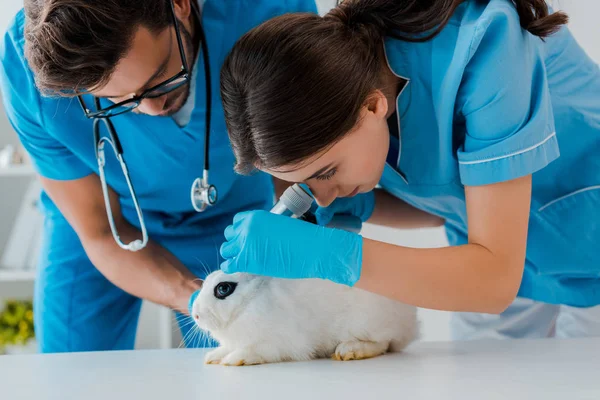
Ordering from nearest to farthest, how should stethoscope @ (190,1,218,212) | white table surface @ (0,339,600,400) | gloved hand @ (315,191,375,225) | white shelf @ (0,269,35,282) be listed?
white table surface @ (0,339,600,400), gloved hand @ (315,191,375,225), stethoscope @ (190,1,218,212), white shelf @ (0,269,35,282)

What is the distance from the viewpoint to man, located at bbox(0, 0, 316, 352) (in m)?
0.87

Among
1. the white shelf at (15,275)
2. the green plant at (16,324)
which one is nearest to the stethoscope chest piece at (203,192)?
the white shelf at (15,275)

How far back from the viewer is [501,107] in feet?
2.73

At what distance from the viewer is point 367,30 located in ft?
2.93

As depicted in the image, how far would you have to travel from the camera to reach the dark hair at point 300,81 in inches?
30.8

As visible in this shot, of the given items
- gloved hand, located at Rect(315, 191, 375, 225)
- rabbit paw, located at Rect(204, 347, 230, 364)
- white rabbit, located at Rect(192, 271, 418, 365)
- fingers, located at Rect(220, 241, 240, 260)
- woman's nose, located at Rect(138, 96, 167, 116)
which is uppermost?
woman's nose, located at Rect(138, 96, 167, 116)

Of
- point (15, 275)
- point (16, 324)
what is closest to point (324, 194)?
point (15, 275)

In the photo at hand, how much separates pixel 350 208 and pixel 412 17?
1.11ft

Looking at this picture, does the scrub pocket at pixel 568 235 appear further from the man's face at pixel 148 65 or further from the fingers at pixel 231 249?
the man's face at pixel 148 65

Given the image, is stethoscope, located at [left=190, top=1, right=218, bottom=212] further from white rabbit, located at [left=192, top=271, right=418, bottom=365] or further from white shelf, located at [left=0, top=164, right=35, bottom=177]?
white shelf, located at [left=0, top=164, right=35, bottom=177]

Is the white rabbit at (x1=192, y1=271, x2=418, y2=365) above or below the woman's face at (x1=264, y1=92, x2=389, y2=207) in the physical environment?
below

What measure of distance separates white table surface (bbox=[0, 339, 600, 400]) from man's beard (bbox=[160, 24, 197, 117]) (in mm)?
431

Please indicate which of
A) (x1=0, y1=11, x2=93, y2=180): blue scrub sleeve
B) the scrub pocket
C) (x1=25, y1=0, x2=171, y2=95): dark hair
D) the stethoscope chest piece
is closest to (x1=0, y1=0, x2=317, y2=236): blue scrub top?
(x1=0, y1=11, x2=93, y2=180): blue scrub sleeve

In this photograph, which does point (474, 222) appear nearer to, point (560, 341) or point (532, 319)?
point (560, 341)
